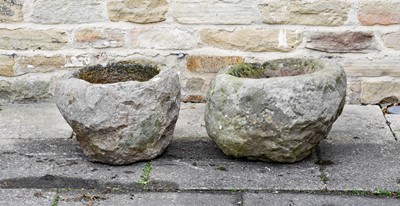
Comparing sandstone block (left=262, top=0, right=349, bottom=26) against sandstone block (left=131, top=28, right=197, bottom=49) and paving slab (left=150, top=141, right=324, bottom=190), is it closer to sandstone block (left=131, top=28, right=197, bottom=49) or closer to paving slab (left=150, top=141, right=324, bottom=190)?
sandstone block (left=131, top=28, right=197, bottom=49)

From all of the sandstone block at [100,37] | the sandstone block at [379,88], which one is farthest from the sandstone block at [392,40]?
the sandstone block at [100,37]

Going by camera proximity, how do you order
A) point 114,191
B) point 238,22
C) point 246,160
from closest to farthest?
point 114,191
point 246,160
point 238,22

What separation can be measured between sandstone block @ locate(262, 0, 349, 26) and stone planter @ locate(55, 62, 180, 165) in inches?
40.8

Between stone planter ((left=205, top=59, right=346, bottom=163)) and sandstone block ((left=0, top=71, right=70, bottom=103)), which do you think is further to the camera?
sandstone block ((left=0, top=71, right=70, bottom=103))

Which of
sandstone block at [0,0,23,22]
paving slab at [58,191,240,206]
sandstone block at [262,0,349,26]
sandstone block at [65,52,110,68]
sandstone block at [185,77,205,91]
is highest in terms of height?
sandstone block at [262,0,349,26]

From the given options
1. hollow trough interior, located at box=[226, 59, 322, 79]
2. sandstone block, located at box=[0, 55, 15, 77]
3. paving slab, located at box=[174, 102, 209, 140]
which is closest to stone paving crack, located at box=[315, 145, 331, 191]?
hollow trough interior, located at box=[226, 59, 322, 79]

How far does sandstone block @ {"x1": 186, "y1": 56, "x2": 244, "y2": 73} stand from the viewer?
4371mm

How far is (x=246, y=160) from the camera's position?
353 centimetres

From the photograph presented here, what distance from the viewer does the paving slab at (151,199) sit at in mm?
3092

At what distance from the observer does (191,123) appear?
13.6 feet

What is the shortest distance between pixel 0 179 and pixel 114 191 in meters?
0.57

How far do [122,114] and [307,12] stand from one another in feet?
4.90

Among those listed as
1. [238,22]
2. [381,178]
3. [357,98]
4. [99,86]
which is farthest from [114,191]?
[357,98]

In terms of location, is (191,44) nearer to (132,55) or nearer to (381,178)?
(132,55)
